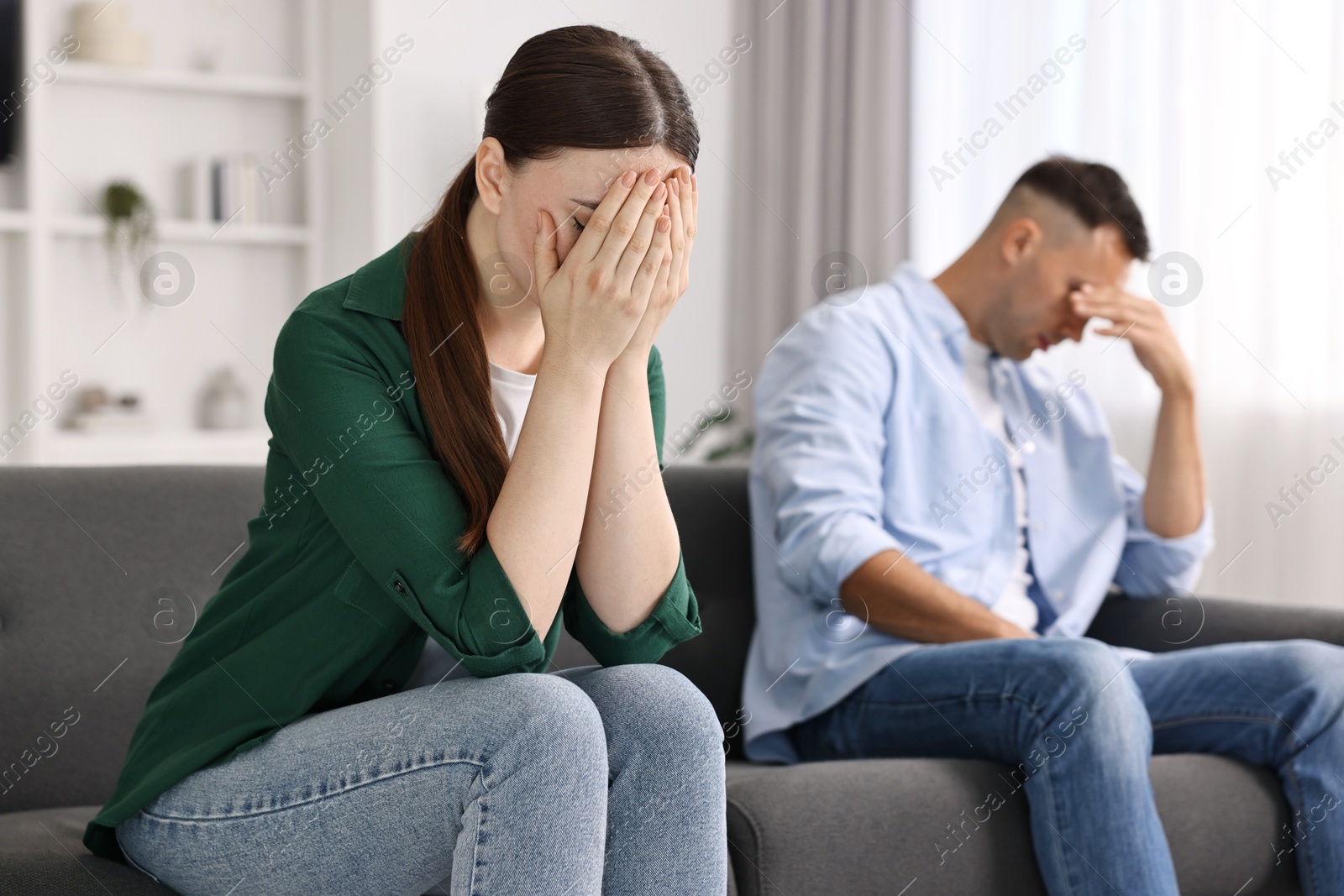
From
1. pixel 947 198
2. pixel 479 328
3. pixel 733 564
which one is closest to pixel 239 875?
pixel 479 328

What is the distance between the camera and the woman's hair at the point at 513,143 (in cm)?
100

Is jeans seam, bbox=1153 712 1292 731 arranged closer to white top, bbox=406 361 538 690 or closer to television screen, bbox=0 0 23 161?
white top, bbox=406 361 538 690

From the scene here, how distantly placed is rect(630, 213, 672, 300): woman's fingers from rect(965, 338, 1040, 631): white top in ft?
2.67

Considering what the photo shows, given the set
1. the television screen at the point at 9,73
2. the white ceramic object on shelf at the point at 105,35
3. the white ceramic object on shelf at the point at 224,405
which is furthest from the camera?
the white ceramic object on shelf at the point at 224,405

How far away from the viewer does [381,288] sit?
1.05 m

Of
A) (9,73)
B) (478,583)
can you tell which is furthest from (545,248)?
(9,73)

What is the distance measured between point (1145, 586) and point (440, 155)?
251cm

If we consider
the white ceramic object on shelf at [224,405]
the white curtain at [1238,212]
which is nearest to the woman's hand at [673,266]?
the white curtain at [1238,212]

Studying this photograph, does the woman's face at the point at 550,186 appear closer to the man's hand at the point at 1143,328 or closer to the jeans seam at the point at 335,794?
the jeans seam at the point at 335,794

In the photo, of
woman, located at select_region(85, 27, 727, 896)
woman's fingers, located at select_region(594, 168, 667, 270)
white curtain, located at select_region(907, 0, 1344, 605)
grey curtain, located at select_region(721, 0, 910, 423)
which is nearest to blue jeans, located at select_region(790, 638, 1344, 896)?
woman, located at select_region(85, 27, 727, 896)

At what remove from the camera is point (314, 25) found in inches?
145

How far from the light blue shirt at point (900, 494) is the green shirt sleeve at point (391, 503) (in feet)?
1.97

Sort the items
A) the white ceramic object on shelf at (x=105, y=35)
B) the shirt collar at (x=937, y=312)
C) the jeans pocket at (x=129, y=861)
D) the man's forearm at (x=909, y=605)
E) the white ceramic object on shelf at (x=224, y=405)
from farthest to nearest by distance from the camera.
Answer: the white ceramic object on shelf at (x=224, y=405)
the white ceramic object on shelf at (x=105, y=35)
the shirt collar at (x=937, y=312)
the man's forearm at (x=909, y=605)
the jeans pocket at (x=129, y=861)

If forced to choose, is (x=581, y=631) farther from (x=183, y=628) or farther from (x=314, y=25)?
(x=314, y=25)
